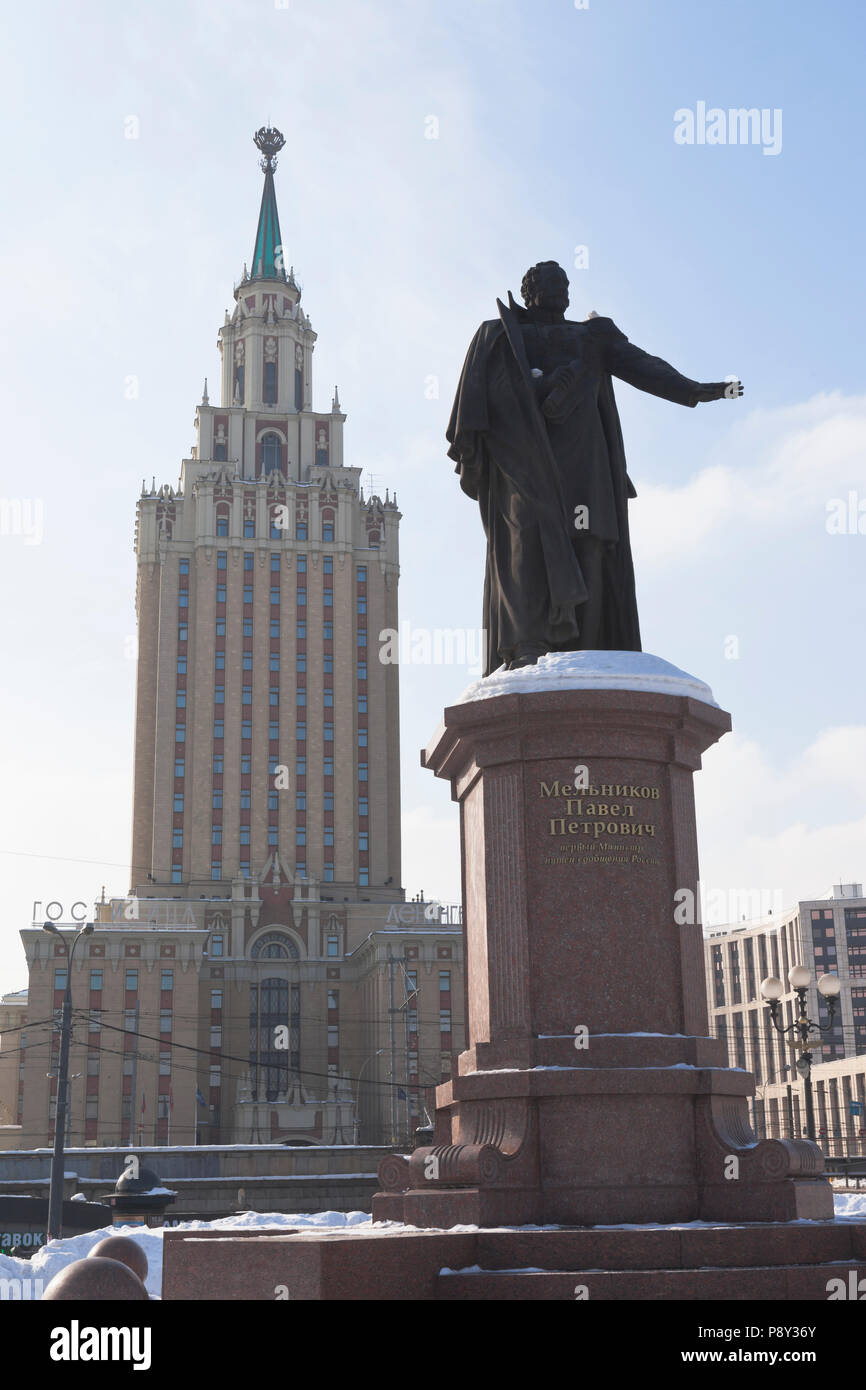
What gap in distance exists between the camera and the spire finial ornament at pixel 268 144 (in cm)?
13150

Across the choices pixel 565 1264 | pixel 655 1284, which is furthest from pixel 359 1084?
pixel 655 1284

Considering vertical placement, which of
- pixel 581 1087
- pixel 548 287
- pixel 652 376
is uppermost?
pixel 548 287

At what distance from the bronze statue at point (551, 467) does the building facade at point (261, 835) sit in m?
78.3

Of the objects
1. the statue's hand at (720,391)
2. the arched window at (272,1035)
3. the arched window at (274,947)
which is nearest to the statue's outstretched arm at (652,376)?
the statue's hand at (720,391)

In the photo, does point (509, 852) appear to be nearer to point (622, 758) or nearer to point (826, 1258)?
point (622, 758)

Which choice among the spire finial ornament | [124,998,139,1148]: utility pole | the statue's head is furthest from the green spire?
the statue's head

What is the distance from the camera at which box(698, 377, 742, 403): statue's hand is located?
11.9 m

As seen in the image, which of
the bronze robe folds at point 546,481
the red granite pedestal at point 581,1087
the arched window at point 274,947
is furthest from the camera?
the arched window at point 274,947

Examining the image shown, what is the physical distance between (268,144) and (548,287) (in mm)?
129243

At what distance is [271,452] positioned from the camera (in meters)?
120

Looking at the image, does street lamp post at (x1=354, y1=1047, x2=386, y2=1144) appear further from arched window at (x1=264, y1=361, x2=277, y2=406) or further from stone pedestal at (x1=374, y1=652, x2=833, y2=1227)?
stone pedestal at (x1=374, y1=652, x2=833, y2=1227)

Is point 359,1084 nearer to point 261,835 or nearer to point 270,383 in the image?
point 261,835

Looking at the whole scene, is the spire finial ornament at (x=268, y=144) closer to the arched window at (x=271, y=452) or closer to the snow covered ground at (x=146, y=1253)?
the arched window at (x=271, y=452)

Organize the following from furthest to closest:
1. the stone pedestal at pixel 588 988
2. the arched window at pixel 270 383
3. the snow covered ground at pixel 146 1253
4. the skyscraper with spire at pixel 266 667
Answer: the arched window at pixel 270 383 → the skyscraper with spire at pixel 266 667 → the snow covered ground at pixel 146 1253 → the stone pedestal at pixel 588 988
